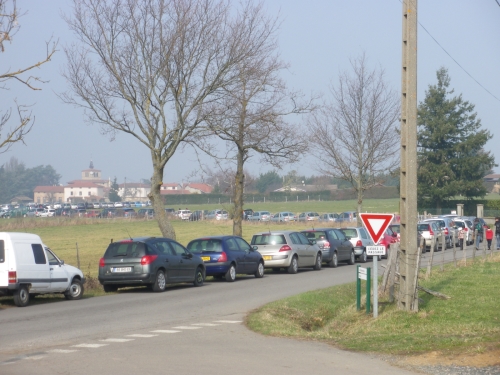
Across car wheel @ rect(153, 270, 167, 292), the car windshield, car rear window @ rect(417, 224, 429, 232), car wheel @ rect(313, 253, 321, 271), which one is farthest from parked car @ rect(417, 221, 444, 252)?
car wheel @ rect(153, 270, 167, 292)

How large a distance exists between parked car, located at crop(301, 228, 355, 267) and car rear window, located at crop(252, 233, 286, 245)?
241cm

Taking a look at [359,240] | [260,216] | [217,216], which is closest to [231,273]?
[359,240]

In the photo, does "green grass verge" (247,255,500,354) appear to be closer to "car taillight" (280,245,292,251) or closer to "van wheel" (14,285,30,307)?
"van wheel" (14,285,30,307)

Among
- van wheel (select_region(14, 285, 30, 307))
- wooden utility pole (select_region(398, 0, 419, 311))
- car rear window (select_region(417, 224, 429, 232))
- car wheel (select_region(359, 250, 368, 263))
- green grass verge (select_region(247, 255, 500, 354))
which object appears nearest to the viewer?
green grass verge (select_region(247, 255, 500, 354))

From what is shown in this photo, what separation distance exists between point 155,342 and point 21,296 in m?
7.14

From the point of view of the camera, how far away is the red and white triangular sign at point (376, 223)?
45.4 ft

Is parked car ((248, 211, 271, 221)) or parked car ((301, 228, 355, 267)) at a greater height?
parked car ((248, 211, 271, 221))

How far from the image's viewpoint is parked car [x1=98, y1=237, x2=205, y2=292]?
20.1 meters

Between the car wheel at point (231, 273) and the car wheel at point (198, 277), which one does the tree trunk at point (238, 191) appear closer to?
the car wheel at point (231, 273)

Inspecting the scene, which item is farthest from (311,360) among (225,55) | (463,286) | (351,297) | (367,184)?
(367,184)

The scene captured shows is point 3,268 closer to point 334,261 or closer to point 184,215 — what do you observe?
point 334,261

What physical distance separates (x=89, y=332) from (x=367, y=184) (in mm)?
32290

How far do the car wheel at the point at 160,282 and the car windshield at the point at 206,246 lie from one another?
3.61 m

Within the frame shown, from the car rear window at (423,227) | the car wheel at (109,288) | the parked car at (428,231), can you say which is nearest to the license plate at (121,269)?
the car wheel at (109,288)
